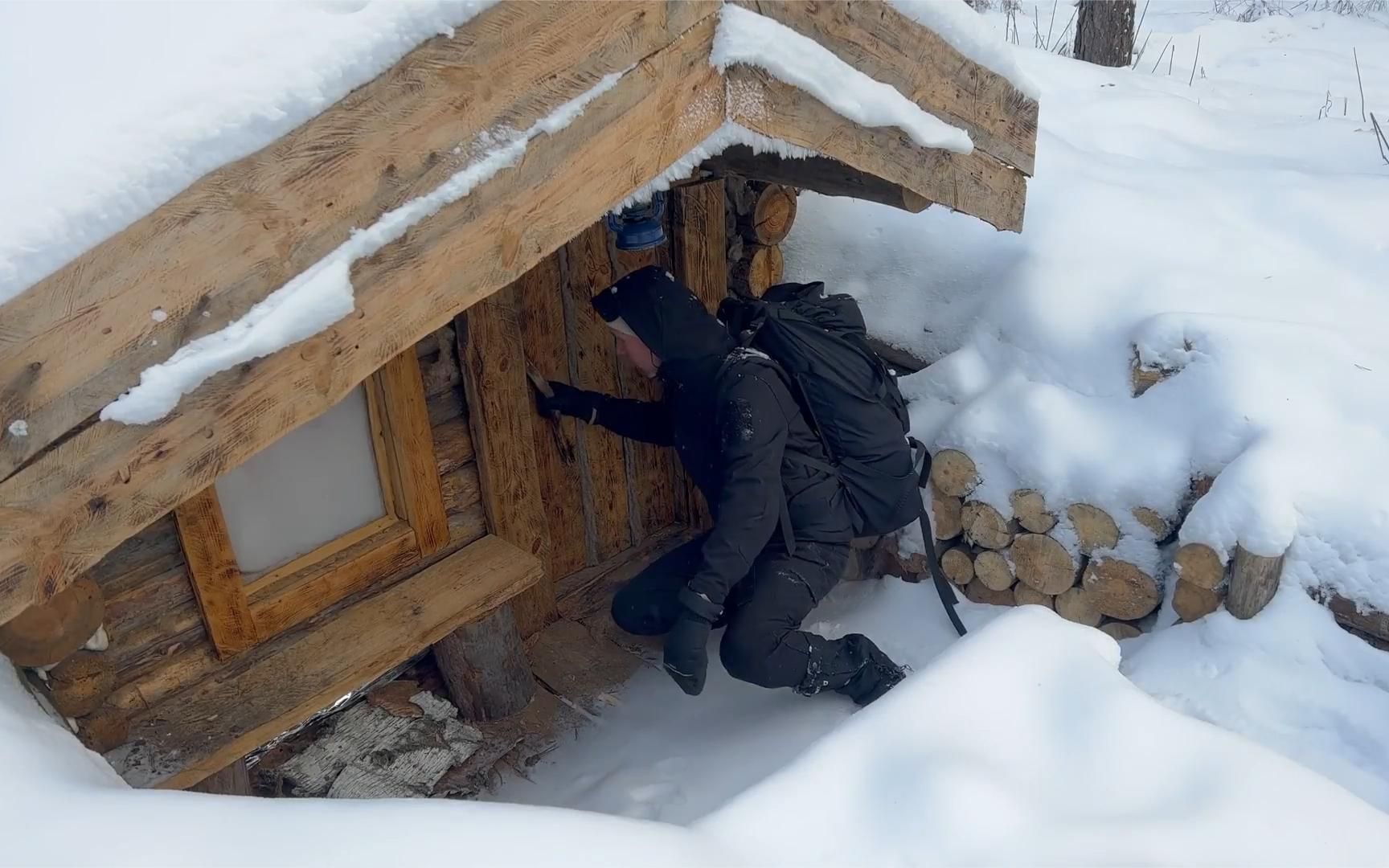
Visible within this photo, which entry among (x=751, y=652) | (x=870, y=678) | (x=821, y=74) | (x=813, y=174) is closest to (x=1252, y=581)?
(x=870, y=678)

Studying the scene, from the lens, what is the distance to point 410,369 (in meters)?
3.54

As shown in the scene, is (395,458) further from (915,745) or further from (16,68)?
(915,745)

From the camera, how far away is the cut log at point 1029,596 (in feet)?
13.0

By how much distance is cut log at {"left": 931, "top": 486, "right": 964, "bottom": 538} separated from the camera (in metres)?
4.12

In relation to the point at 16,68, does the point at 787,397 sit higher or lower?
lower

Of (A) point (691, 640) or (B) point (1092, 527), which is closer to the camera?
(A) point (691, 640)

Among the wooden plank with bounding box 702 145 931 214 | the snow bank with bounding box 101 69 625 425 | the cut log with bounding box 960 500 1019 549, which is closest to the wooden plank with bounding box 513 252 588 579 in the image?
the wooden plank with bounding box 702 145 931 214

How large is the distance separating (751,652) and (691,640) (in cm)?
25

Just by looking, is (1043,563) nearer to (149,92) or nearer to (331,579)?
(331,579)

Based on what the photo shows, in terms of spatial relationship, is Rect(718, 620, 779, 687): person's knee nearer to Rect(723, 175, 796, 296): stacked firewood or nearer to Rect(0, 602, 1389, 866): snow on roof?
Rect(0, 602, 1389, 866): snow on roof

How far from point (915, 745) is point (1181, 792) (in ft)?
1.63

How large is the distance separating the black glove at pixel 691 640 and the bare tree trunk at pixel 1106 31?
7.09 metres

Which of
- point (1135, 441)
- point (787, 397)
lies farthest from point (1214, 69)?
point (787, 397)

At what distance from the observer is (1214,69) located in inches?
368
